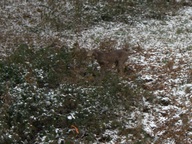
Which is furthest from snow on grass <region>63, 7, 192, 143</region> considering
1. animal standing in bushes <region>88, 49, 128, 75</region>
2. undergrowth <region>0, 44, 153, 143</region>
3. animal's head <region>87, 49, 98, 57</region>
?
animal's head <region>87, 49, 98, 57</region>

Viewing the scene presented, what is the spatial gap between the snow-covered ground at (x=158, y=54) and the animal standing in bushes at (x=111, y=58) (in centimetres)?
33

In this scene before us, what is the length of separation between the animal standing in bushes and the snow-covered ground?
0.33 m

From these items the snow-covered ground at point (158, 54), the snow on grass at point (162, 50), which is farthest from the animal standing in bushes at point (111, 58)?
the snow on grass at point (162, 50)

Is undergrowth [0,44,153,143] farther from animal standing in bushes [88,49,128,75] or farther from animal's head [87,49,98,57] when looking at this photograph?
animal's head [87,49,98,57]

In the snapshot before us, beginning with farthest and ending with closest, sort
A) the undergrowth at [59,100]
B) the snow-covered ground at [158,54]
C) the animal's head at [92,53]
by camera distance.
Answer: the animal's head at [92,53] < the snow-covered ground at [158,54] < the undergrowth at [59,100]

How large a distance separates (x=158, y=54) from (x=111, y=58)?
5.61ft

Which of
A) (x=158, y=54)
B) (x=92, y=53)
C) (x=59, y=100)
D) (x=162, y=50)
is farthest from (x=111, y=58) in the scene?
(x=59, y=100)

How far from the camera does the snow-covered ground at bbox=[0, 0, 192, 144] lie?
6.88m

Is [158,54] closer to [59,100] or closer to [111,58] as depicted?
[111,58]

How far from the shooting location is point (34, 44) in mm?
10750

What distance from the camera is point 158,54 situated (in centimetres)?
1007

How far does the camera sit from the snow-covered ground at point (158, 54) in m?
6.88

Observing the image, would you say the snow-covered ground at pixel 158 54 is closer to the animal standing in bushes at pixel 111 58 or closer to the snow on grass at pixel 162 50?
the snow on grass at pixel 162 50

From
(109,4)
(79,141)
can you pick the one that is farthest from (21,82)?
(109,4)
